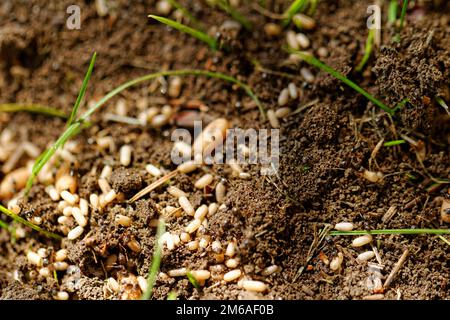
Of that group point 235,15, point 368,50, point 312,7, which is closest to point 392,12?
point 368,50

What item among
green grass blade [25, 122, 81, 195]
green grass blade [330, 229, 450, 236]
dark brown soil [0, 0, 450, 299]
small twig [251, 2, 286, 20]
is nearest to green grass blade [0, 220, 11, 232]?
dark brown soil [0, 0, 450, 299]

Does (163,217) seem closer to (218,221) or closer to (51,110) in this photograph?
(218,221)

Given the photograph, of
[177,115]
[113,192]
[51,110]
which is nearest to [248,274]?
[113,192]

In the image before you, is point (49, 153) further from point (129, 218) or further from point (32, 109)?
point (32, 109)

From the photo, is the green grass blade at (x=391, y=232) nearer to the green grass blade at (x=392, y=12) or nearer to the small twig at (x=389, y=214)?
the small twig at (x=389, y=214)

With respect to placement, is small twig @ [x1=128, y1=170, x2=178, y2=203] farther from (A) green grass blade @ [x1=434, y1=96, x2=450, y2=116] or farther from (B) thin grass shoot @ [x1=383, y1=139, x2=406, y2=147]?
(A) green grass blade @ [x1=434, y1=96, x2=450, y2=116]

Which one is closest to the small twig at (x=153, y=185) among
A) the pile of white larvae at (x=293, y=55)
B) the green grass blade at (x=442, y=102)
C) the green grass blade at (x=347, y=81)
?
the pile of white larvae at (x=293, y=55)
